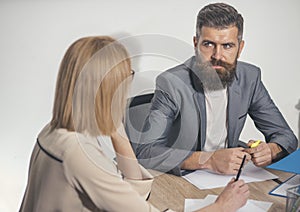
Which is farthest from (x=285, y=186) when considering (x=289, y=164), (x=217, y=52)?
(x=217, y=52)

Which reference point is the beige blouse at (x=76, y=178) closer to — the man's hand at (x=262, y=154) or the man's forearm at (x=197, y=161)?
the man's forearm at (x=197, y=161)

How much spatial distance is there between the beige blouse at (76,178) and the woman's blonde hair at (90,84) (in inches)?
1.2

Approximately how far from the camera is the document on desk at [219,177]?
4.79ft

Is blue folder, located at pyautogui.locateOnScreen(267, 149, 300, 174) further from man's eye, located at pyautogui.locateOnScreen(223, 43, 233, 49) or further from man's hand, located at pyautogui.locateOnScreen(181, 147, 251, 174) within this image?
man's eye, located at pyautogui.locateOnScreen(223, 43, 233, 49)

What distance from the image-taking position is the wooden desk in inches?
52.9

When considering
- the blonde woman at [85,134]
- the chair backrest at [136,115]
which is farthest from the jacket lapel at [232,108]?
the blonde woman at [85,134]

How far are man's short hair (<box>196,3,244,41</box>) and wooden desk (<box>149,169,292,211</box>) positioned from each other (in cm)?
41

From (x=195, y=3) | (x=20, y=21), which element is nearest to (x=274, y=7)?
(x=195, y=3)

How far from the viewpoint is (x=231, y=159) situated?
1.52 metres

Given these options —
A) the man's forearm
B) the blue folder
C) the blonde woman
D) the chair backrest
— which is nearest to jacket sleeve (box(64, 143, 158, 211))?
the blonde woman

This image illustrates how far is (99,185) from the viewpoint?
→ 3.34 ft

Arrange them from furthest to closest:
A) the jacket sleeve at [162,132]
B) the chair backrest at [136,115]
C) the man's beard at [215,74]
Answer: the man's beard at [215,74] → the jacket sleeve at [162,132] → the chair backrest at [136,115]

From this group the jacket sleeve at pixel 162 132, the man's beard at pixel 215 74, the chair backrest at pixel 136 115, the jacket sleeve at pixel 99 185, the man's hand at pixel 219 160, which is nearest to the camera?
the jacket sleeve at pixel 99 185

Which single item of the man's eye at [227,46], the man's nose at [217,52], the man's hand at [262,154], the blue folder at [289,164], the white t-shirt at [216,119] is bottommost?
the man's hand at [262,154]
